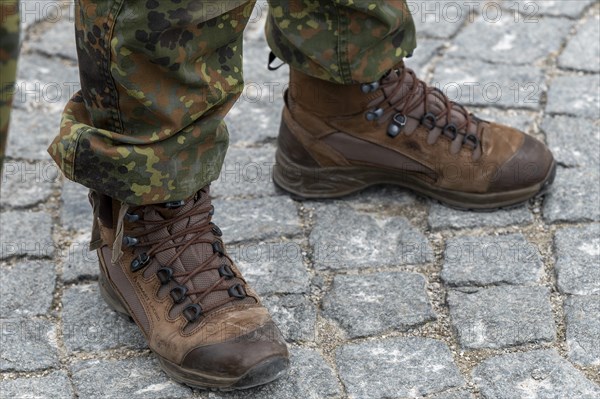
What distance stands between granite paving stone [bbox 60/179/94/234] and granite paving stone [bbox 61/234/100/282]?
66mm

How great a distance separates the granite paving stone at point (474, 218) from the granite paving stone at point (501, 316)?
29 cm

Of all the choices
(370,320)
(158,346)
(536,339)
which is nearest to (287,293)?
(370,320)

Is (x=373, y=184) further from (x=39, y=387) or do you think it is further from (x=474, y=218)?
(x=39, y=387)

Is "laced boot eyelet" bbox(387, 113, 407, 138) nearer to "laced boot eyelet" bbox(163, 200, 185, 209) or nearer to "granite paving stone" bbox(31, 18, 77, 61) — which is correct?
"laced boot eyelet" bbox(163, 200, 185, 209)

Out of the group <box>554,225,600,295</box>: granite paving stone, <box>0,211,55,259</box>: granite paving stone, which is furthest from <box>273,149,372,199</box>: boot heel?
<box>0,211,55,259</box>: granite paving stone

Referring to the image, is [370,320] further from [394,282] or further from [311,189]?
[311,189]

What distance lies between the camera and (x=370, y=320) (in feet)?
7.25

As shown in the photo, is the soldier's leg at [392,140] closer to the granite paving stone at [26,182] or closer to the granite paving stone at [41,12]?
the granite paving stone at [26,182]

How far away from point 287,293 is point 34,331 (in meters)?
0.57

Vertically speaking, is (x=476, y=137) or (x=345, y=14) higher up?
(x=345, y=14)

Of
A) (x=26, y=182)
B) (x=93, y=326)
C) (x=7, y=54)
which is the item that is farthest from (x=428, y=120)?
(x=7, y=54)

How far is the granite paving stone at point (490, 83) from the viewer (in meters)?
3.11

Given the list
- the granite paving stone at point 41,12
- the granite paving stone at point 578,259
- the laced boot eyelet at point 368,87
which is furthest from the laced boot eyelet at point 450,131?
the granite paving stone at point 41,12

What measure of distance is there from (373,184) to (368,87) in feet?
1.00
